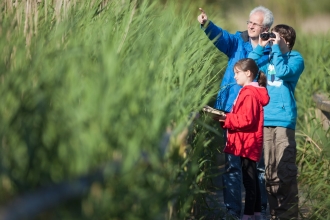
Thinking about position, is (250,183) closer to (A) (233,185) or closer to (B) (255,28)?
(A) (233,185)

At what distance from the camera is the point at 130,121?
2.55 metres

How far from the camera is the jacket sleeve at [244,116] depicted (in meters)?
4.83

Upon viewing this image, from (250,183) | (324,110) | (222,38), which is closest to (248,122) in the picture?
(250,183)

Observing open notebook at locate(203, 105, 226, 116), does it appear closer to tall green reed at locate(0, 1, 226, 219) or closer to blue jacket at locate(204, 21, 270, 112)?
blue jacket at locate(204, 21, 270, 112)

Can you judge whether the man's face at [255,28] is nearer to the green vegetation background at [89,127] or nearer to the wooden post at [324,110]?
the wooden post at [324,110]

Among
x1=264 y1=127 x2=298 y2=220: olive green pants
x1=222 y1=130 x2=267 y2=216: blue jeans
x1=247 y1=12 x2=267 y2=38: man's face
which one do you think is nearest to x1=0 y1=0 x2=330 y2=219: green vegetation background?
x1=222 y1=130 x2=267 y2=216: blue jeans

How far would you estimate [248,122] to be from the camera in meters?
4.84

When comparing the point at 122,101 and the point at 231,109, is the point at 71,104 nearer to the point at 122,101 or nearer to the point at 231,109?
the point at 122,101

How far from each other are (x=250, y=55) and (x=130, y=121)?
2.95 metres

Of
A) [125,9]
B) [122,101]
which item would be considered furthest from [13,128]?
[125,9]

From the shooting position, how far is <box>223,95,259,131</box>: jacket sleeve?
4828mm

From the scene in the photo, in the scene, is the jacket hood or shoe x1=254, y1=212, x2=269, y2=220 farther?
shoe x1=254, y1=212, x2=269, y2=220

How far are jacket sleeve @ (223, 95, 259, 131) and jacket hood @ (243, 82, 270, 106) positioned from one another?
5cm

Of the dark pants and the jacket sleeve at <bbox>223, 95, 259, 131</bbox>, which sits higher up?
the jacket sleeve at <bbox>223, 95, 259, 131</bbox>
